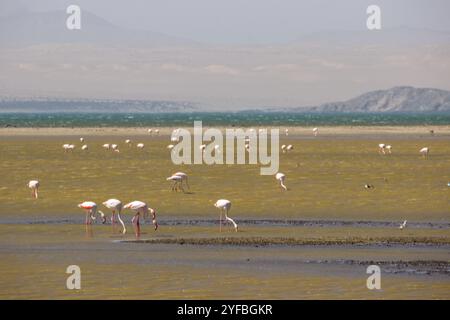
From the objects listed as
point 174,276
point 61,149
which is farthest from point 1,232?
point 61,149

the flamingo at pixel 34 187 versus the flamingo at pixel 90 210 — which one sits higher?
the flamingo at pixel 90 210

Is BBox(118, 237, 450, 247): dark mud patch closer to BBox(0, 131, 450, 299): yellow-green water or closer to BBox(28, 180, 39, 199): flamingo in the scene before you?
BBox(0, 131, 450, 299): yellow-green water

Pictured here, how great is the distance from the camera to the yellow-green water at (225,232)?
20203 millimetres

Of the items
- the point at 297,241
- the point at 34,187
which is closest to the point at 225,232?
the point at 297,241

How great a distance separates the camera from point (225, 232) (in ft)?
90.9

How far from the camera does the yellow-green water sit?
2020 centimetres

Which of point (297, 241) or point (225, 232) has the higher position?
point (297, 241)

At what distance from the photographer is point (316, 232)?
90.6 feet

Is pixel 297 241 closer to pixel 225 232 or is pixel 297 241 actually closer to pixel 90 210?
pixel 225 232

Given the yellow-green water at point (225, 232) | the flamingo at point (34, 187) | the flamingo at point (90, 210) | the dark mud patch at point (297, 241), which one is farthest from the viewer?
the flamingo at point (34, 187)

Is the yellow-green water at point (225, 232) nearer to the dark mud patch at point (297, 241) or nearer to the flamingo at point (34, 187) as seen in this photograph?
the flamingo at point (34, 187)

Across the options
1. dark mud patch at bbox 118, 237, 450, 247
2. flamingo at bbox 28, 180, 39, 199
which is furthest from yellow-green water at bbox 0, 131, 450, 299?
dark mud patch at bbox 118, 237, 450, 247

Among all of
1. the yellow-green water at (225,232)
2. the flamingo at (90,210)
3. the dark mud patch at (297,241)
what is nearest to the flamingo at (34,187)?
the yellow-green water at (225,232)
